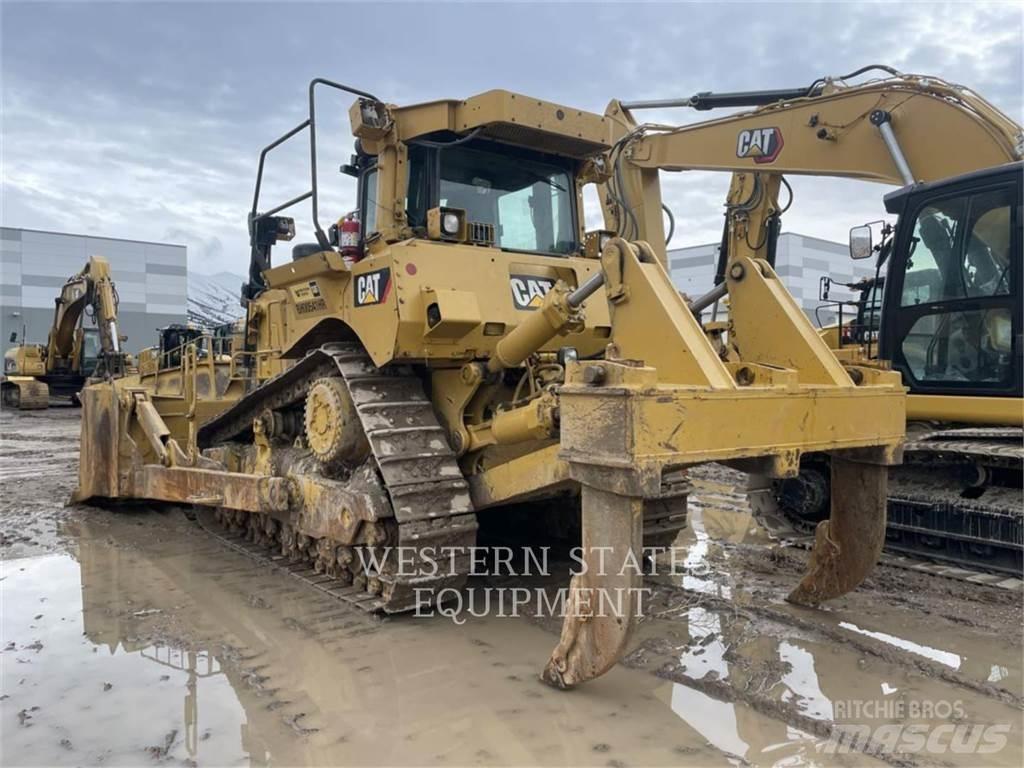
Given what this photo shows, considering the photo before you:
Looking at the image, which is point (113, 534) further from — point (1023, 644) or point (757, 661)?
point (1023, 644)

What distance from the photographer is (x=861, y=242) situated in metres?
5.92

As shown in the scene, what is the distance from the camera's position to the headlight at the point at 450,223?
4590 millimetres

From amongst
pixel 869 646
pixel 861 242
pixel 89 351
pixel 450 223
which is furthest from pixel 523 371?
pixel 89 351

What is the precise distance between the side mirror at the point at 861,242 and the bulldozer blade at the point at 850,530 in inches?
93.9

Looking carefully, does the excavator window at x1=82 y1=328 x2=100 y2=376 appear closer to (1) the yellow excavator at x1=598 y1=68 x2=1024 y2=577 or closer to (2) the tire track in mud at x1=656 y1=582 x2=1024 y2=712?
(1) the yellow excavator at x1=598 y1=68 x2=1024 y2=577

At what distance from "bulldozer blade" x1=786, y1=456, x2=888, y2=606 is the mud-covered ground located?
0.23 metres

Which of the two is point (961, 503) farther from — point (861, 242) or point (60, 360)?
point (60, 360)

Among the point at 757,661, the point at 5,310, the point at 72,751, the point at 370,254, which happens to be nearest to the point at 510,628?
the point at 757,661

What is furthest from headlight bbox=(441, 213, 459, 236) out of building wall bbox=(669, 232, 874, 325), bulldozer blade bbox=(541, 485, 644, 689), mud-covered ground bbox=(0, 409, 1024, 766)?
building wall bbox=(669, 232, 874, 325)

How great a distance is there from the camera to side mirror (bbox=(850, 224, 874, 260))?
5891 millimetres

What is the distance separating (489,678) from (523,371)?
70.6 inches

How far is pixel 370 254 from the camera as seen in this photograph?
195 inches

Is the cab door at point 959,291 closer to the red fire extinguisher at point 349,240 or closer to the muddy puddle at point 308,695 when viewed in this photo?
the muddy puddle at point 308,695

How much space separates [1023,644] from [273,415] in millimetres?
4692
